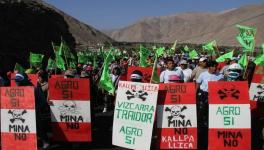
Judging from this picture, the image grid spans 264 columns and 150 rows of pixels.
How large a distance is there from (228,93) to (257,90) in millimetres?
4558

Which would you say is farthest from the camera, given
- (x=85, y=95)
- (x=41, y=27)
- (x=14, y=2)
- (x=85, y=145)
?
(x=41, y=27)

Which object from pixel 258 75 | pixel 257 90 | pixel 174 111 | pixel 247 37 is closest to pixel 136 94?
pixel 174 111

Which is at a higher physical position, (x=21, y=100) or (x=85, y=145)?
(x=21, y=100)

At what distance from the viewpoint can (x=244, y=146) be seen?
384 inches

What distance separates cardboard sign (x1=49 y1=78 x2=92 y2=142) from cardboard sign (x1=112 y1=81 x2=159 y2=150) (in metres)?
1.01

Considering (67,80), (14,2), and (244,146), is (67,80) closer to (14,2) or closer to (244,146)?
(244,146)

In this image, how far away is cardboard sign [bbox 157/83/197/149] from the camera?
10023 mm

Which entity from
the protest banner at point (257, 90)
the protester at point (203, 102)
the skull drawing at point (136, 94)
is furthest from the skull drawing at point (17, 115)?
the protest banner at point (257, 90)

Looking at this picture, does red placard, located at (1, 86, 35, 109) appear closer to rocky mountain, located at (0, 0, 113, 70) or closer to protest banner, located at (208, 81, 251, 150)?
protest banner, located at (208, 81, 251, 150)

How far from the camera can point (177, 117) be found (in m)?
10.0

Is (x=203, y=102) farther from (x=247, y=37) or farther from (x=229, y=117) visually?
(x=247, y=37)

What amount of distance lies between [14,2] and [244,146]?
151 ft

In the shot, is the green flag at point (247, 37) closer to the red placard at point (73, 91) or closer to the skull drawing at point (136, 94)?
the red placard at point (73, 91)

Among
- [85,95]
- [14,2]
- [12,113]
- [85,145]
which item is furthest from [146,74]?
[14,2]
